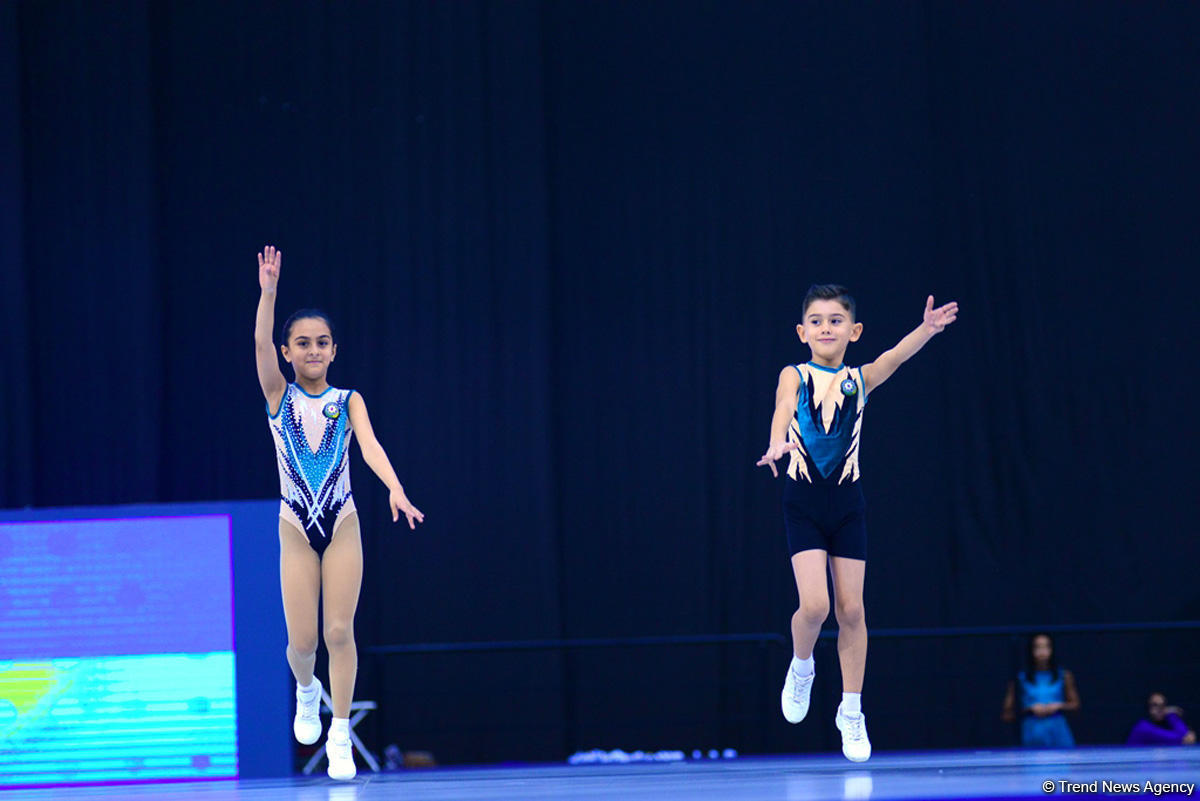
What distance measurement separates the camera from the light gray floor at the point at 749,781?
401cm

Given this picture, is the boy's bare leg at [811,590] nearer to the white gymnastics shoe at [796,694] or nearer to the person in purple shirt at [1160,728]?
the white gymnastics shoe at [796,694]

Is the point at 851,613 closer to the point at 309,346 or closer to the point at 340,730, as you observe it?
the point at 340,730

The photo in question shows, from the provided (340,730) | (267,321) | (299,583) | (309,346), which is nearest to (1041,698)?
(340,730)

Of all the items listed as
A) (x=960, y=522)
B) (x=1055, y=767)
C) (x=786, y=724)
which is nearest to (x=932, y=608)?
(x=960, y=522)

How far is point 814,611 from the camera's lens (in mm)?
4617

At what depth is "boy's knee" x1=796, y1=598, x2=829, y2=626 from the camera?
15.1 ft

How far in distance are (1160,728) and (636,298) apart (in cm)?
366

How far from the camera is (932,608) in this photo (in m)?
7.36

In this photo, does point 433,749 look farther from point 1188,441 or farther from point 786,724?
point 1188,441

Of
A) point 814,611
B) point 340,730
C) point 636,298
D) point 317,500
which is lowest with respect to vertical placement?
point 340,730

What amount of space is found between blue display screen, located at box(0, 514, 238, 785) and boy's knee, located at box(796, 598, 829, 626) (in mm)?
2313

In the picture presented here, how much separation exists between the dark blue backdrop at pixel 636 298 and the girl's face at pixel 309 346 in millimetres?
2423

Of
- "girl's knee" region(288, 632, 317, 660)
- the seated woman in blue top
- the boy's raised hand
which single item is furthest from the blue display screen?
the seated woman in blue top

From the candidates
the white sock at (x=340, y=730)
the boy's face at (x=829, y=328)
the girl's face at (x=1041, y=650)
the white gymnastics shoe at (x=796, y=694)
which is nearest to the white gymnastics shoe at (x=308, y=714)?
the white sock at (x=340, y=730)
